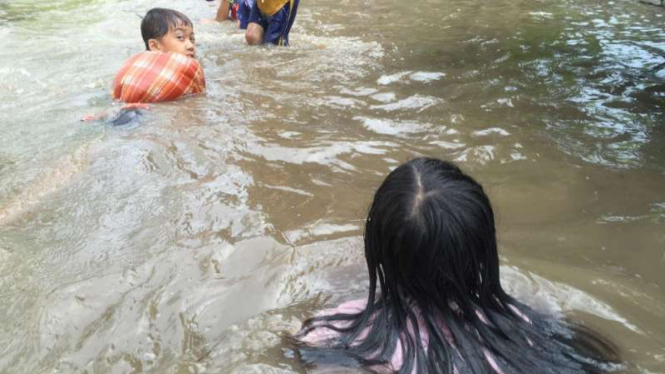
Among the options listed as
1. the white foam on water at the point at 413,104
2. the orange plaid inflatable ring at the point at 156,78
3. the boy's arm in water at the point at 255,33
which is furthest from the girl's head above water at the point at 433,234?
the boy's arm in water at the point at 255,33

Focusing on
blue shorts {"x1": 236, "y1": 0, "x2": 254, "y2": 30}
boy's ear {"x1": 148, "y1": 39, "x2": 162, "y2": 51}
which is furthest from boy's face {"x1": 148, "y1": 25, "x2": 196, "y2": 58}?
blue shorts {"x1": 236, "y1": 0, "x2": 254, "y2": 30}

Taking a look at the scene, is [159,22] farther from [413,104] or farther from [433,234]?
[433,234]

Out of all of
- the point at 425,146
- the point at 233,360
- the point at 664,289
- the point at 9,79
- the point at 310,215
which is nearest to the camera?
the point at 233,360

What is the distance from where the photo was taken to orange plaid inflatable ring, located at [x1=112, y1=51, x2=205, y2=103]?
4.18 meters

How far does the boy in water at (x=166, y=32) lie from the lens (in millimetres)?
4676

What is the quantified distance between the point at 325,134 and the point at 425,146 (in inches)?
25.9

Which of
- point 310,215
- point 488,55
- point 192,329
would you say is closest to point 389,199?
point 192,329

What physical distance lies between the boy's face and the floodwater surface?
1.12 feet

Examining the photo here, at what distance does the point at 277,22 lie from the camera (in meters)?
5.93

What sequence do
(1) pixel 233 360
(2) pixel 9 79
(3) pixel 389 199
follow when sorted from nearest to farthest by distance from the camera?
(3) pixel 389 199, (1) pixel 233 360, (2) pixel 9 79

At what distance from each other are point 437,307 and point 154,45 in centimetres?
406

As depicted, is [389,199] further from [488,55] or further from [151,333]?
[488,55]

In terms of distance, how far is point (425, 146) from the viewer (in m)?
3.30

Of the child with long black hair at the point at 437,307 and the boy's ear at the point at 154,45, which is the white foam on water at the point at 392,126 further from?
the boy's ear at the point at 154,45
